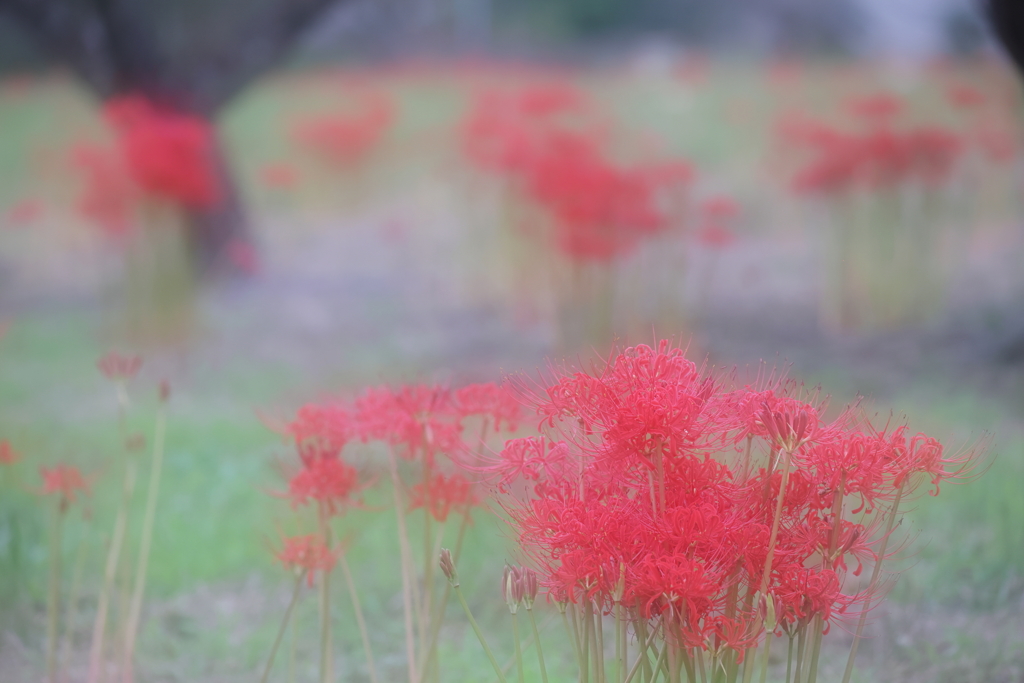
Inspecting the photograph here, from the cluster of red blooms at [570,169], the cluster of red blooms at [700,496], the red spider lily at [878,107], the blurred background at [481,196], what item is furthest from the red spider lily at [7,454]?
the red spider lily at [878,107]

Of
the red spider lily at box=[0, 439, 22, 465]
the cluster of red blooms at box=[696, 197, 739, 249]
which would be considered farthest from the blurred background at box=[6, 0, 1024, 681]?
the red spider lily at box=[0, 439, 22, 465]

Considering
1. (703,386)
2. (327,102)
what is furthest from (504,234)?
(703,386)

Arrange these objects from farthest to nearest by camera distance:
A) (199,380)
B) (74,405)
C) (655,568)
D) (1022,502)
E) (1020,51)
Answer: (199,380)
(74,405)
(1020,51)
(1022,502)
(655,568)

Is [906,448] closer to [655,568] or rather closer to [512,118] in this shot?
[655,568]

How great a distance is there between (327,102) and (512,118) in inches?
12.8

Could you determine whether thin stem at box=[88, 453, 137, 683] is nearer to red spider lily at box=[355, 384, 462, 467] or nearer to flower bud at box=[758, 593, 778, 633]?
red spider lily at box=[355, 384, 462, 467]

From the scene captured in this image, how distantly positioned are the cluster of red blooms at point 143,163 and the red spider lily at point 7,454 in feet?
2.01

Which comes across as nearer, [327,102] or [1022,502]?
[1022,502]

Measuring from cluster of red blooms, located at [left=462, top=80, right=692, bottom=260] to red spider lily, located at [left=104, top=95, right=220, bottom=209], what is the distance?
18.3 inches

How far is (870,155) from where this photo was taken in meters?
1.41

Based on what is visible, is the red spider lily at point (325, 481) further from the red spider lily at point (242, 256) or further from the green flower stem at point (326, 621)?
the red spider lily at point (242, 256)

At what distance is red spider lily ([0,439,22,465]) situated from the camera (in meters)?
0.96

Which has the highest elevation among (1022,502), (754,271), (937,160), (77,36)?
(77,36)

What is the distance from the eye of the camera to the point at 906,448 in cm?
53
